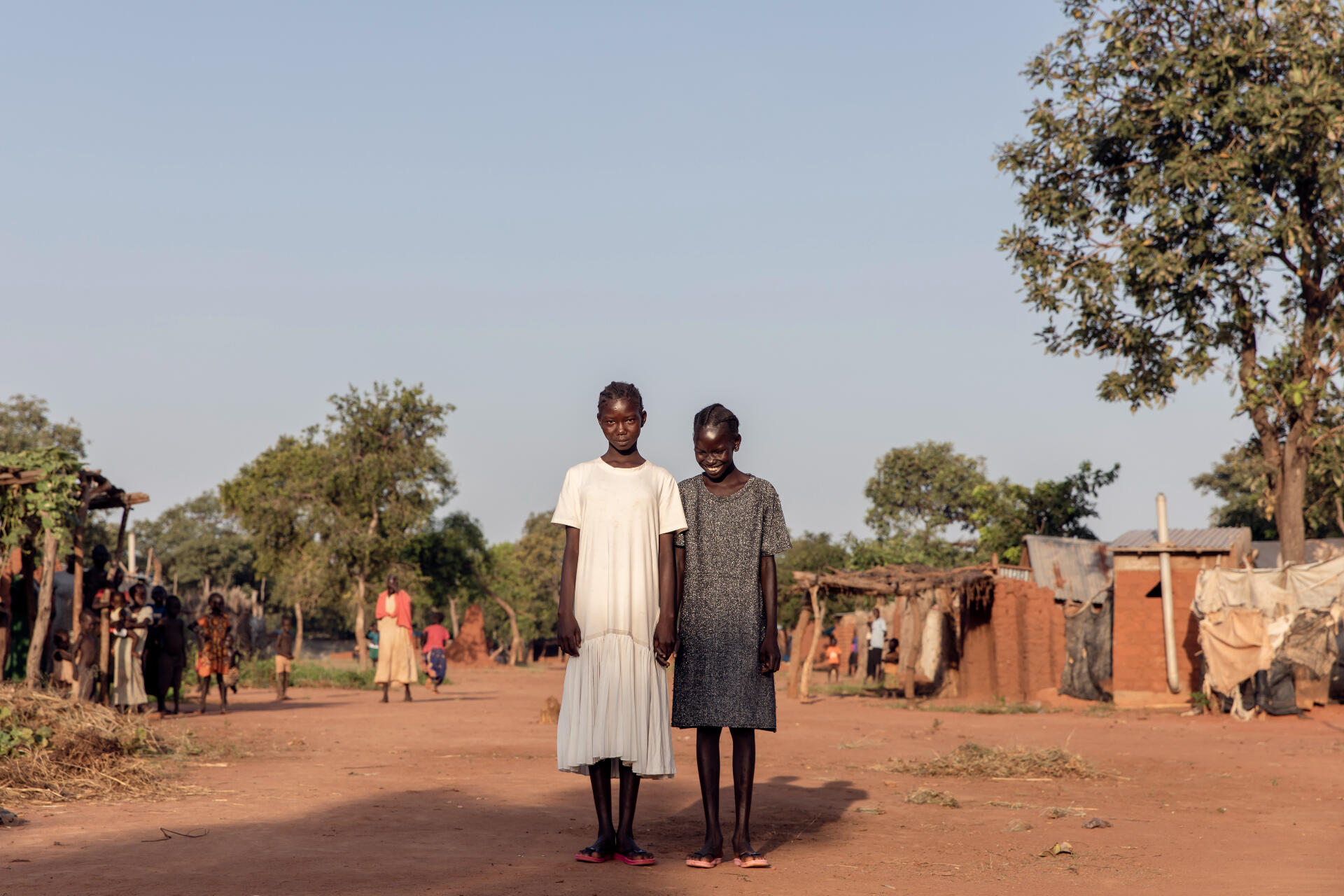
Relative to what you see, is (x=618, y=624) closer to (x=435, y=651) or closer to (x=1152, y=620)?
(x=1152, y=620)

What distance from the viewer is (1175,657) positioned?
18328 millimetres

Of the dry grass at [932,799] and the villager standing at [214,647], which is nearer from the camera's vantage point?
the dry grass at [932,799]

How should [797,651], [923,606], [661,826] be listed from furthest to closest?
1. [923,606]
2. [797,651]
3. [661,826]

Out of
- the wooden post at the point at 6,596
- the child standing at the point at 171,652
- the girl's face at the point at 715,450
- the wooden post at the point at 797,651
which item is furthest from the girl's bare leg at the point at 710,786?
the wooden post at the point at 797,651

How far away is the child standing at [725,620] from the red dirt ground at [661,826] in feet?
1.21

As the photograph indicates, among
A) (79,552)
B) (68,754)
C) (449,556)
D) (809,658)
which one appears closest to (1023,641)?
(809,658)

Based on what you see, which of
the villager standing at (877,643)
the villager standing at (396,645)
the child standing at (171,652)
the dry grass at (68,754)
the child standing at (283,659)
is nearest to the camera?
the dry grass at (68,754)

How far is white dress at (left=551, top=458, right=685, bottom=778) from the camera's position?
486 cm

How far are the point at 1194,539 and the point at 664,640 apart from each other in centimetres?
1969

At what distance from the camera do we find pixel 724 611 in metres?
5.11

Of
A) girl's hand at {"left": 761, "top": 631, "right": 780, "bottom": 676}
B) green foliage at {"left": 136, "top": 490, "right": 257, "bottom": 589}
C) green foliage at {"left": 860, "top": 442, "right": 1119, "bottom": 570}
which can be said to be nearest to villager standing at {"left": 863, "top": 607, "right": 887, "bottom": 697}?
green foliage at {"left": 860, "top": 442, "right": 1119, "bottom": 570}

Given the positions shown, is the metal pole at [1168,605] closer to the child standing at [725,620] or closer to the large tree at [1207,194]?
the large tree at [1207,194]

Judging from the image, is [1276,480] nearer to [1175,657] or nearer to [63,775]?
[1175,657]

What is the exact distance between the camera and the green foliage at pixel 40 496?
10.4 m
